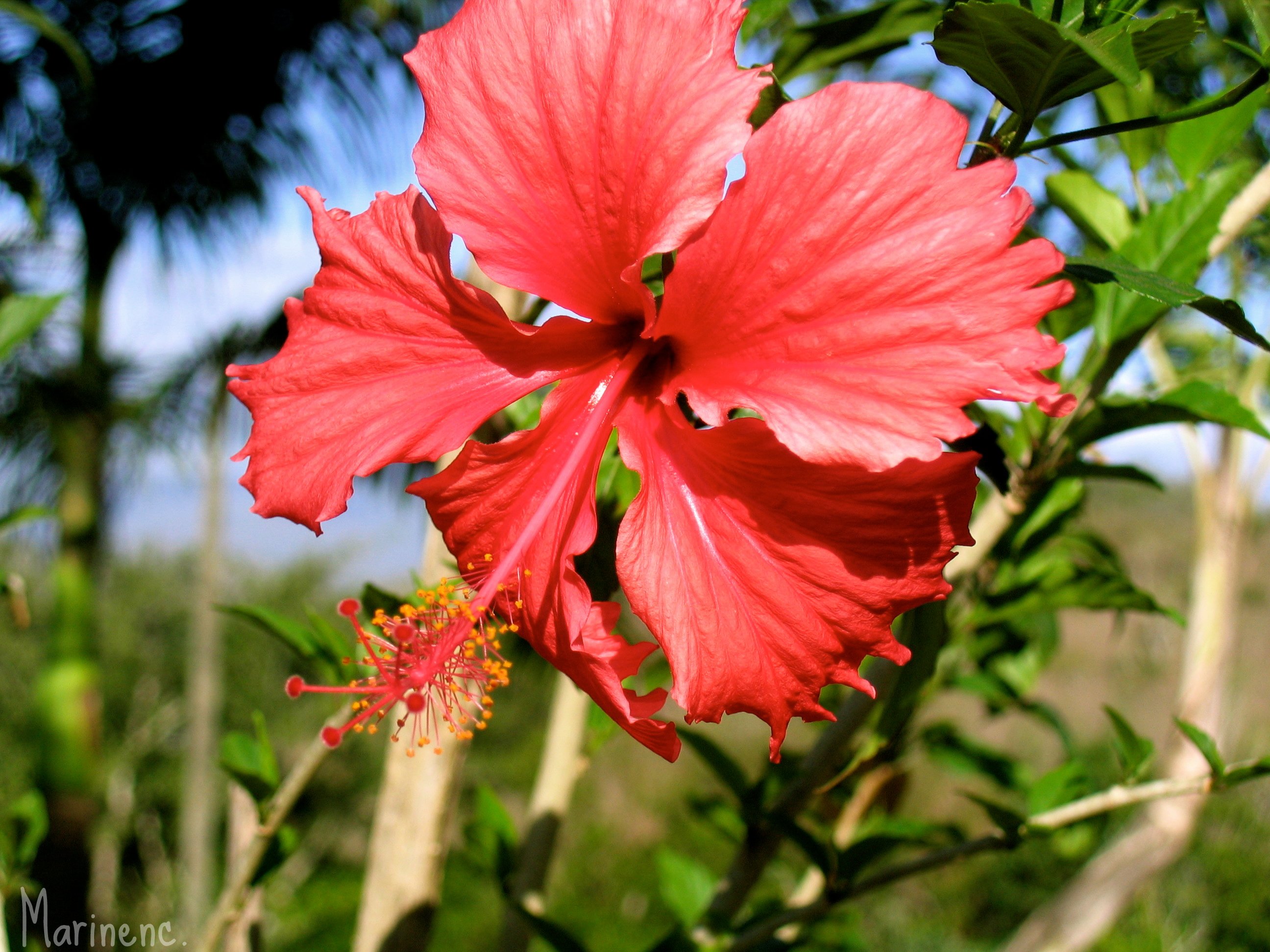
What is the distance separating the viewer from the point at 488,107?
0.45 meters

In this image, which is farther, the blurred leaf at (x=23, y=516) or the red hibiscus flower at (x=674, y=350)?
the blurred leaf at (x=23, y=516)

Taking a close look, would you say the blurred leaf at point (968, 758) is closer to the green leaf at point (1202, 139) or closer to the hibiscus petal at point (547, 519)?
the green leaf at point (1202, 139)

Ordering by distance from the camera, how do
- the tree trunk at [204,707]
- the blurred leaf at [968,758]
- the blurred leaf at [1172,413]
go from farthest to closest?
1. the tree trunk at [204,707]
2. the blurred leaf at [968,758]
3. the blurred leaf at [1172,413]

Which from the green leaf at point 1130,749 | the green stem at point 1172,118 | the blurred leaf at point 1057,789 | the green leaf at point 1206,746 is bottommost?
the blurred leaf at point 1057,789

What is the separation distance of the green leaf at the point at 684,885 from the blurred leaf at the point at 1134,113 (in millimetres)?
882

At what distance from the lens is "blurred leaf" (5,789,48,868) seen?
0.98 m

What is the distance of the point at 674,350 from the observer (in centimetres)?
51

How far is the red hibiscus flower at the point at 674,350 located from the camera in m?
0.39

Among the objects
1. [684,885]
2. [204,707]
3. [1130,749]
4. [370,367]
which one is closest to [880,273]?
[370,367]

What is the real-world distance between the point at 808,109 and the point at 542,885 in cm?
84

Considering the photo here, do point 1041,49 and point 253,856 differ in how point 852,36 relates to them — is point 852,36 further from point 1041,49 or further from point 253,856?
point 253,856

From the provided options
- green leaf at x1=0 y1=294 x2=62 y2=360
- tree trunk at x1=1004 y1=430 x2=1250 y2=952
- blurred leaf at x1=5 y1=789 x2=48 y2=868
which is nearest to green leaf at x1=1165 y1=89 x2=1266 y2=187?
green leaf at x1=0 y1=294 x2=62 y2=360

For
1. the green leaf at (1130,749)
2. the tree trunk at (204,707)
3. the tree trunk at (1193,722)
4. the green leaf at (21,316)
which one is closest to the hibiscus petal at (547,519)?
the green leaf at (1130,749)

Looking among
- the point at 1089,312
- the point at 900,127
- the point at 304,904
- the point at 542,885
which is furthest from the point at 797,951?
the point at 304,904
